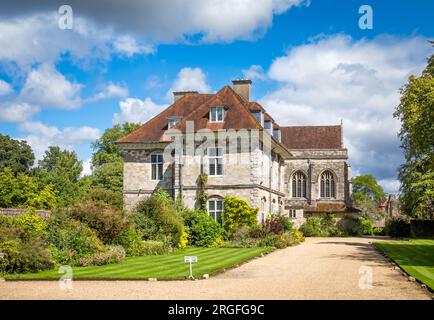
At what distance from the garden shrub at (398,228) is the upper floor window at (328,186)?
805 centimetres

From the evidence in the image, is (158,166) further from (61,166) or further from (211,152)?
(61,166)

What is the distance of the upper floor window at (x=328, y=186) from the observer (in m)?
54.5

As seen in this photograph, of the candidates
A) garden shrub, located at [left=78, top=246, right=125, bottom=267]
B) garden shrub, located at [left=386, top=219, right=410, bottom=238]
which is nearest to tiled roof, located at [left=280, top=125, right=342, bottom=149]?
garden shrub, located at [left=386, top=219, right=410, bottom=238]

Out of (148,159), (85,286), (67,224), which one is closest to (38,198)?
(148,159)

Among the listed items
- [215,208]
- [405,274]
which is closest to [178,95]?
[215,208]

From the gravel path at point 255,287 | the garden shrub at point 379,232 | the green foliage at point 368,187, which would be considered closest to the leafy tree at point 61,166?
the garden shrub at point 379,232

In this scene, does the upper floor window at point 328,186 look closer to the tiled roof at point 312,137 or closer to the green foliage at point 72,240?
the tiled roof at point 312,137

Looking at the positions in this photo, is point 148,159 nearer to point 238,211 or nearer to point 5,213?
point 238,211

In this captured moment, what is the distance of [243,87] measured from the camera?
128 feet

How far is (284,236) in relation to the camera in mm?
31609

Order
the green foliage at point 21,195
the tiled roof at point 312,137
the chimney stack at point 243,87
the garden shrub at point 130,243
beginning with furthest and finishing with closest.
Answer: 1. the tiled roof at point 312,137
2. the green foliage at point 21,195
3. the chimney stack at point 243,87
4. the garden shrub at point 130,243

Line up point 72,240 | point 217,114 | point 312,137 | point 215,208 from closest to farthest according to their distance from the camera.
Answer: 1. point 72,240
2. point 215,208
3. point 217,114
4. point 312,137

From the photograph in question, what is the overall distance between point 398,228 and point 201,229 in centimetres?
2256

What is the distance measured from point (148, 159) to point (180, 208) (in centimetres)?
644
